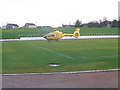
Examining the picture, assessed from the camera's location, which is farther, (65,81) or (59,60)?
(59,60)

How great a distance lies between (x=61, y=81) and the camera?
866 centimetres

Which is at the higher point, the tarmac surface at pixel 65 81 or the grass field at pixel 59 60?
the grass field at pixel 59 60

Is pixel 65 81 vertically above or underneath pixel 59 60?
underneath

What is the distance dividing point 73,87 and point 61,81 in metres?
0.92

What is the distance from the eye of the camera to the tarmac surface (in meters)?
8.08

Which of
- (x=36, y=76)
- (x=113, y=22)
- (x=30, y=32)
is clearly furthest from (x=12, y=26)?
(x=36, y=76)

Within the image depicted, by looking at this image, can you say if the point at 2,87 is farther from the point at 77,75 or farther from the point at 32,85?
the point at 77,75

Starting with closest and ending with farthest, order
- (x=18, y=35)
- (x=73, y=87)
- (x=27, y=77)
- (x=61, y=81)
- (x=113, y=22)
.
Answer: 1. (x=73, y=87)
2. (x=61, y=81)
3. (x=27, y=77)
4. (x=18, y=35)
5. (x=113, y=22)

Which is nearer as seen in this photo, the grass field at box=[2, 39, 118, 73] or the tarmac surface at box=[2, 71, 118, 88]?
the tarmac surface at box=[2, 71, 118, 88]

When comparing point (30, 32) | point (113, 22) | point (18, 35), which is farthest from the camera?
point (113, 22)

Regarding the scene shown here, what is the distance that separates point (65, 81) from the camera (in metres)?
8.65

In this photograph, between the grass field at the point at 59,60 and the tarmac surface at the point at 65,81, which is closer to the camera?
the tarmac surface at the point at 65,81

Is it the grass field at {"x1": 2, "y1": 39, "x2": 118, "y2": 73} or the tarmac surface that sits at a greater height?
the grass field at {"x1": 2, "y1": 39, "x2": 118, "y2": 73}

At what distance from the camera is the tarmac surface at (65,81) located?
8.08 m
